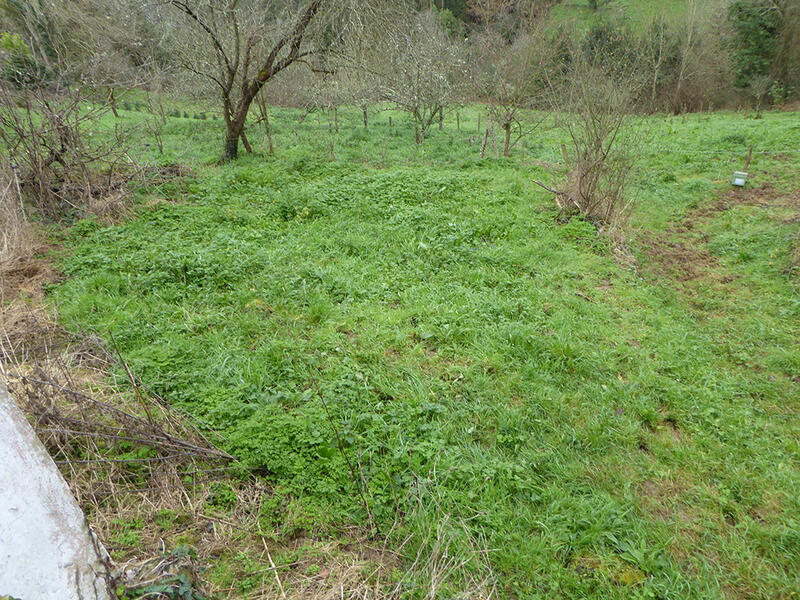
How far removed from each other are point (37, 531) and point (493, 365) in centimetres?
309

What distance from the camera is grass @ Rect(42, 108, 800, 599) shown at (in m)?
2.46

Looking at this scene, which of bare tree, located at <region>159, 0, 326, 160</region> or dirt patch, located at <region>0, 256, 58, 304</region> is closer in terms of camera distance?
dirt patch, located at <region>0, 256, 58, 304</region>

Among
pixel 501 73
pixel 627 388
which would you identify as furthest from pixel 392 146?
pixel 627 388

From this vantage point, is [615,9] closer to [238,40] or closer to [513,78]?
[513,78]

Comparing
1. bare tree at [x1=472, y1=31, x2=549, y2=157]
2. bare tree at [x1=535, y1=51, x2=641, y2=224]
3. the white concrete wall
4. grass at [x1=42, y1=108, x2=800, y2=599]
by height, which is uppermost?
bare tree at [x1=472, y1=31, x2=549, y2=157]

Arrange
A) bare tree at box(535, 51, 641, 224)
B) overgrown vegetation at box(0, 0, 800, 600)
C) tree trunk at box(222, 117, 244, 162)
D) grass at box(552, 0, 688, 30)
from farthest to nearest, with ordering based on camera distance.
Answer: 1. grass at box(552, 0, 688, 30)
2. tree trunk at box(222, 117, 244, 162)
3. bare tree at box(535, 51, 641, 224)
4. overgrown vegetation at box(0, 0, 800, 600)

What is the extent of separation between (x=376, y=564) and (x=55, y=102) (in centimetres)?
778

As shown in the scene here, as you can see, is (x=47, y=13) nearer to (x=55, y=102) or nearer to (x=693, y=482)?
(x=55, y=102)

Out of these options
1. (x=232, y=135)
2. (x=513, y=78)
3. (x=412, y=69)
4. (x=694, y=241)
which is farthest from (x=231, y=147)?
(x=694, y=241)

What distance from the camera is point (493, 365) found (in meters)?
3.77

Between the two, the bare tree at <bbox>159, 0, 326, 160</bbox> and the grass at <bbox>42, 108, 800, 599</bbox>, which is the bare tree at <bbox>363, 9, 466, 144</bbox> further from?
the grass at <bbox>42, 108, 800, 599</bbox>

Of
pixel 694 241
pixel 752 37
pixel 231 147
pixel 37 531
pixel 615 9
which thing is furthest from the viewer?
pixel 615 9

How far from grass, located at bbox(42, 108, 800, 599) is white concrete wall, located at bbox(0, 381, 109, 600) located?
619mm

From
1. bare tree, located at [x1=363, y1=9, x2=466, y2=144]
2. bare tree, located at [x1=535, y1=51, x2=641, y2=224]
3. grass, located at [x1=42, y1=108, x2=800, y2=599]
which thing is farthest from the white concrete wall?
bare tree, located at [x1=363, y1=9, x2=466, y2=144]
